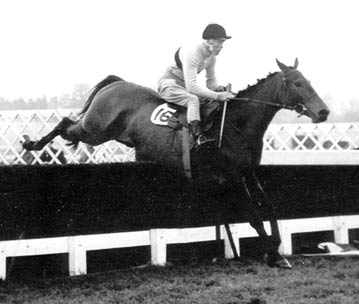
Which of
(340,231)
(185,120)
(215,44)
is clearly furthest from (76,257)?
(340,231)

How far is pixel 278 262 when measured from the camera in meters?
8.07

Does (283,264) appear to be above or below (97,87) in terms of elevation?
below

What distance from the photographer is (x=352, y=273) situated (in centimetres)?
803

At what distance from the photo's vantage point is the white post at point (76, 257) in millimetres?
8156

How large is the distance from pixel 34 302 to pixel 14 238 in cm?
142

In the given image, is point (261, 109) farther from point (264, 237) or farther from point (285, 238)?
point (285, 238)

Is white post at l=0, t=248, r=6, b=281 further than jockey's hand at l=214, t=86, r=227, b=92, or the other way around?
jockey's hand at l=214, t=86, r=227, b=92

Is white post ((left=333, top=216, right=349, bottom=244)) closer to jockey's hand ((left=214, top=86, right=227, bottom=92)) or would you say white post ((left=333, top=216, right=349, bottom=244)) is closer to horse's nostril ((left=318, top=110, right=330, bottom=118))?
jockey's hand ((left=214, top=86, right=227, bottom=92))

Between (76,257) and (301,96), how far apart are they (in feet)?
10.8

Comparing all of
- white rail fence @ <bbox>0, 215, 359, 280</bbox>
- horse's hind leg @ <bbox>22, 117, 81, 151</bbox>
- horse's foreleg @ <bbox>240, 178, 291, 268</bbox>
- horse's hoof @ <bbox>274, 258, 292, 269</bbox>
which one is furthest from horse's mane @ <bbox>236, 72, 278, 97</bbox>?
horse's hind leg @ <bbox>22, 117, 81, 151</bbox>

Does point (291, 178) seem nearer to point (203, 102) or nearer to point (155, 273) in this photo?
point (203, 102)

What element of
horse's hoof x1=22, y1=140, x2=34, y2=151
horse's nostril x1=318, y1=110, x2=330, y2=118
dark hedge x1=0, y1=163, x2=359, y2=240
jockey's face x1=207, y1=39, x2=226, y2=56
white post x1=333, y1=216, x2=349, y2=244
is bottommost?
white post x1=333, y1=216, x2=349, y2=244

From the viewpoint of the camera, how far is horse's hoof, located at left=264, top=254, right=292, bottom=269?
26.4 feet

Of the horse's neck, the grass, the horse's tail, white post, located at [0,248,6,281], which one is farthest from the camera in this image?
Result: the horse's tail
